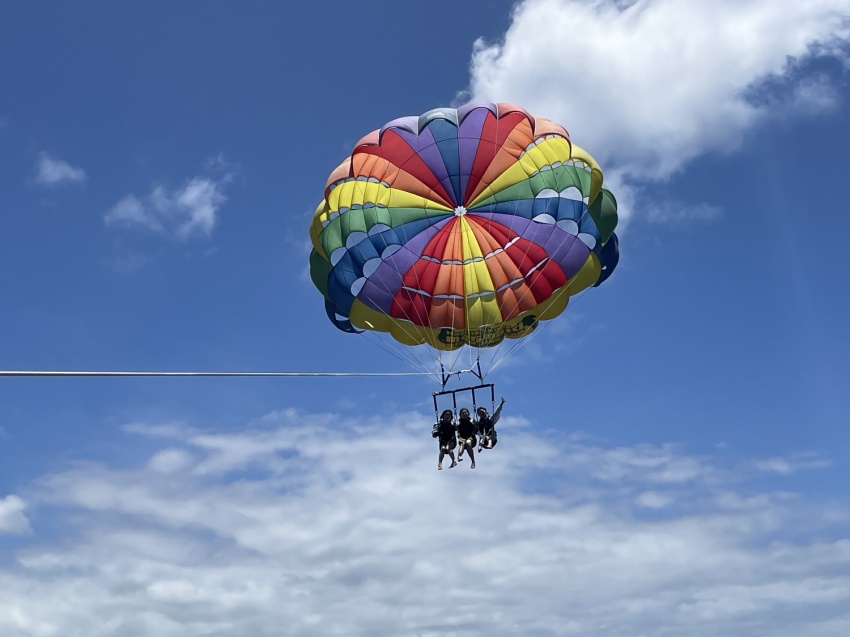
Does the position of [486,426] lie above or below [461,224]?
below

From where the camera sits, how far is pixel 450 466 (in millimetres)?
16562

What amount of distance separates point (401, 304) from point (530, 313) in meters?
2.88

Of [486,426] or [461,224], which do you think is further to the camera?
[461,224]

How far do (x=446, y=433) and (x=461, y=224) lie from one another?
475 cm

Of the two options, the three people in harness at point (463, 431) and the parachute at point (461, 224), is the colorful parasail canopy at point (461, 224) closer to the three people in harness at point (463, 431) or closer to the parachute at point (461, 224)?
the parachute at point (461, 224)

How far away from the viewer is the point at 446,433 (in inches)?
650

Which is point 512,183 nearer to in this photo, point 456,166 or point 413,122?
point 456,166

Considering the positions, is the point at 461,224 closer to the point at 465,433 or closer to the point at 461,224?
the point at 461,224

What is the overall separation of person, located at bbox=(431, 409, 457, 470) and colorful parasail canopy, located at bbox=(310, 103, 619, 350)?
2.98 m

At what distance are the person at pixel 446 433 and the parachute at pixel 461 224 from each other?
2833 millimetres

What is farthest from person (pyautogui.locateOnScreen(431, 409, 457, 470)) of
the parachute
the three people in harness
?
the parachute

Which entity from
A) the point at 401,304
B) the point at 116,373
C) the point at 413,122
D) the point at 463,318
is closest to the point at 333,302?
the point at 401,304

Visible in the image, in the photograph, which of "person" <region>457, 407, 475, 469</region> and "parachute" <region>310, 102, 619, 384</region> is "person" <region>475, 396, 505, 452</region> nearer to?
"person" <region>457, 407, 475, 469</region>

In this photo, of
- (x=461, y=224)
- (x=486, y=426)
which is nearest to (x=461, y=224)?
(x=461, y=224)
